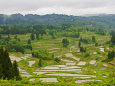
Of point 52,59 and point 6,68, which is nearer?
point 6,68

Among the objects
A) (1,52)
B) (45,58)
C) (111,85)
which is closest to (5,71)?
(1,52)

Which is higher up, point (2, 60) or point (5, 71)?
point (2, 60)

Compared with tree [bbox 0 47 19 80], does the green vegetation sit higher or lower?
lower

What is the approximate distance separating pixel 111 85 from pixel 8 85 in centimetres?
1627

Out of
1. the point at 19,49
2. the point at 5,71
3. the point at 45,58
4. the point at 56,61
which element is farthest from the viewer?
the point at 19,49

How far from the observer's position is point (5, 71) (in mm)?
28734

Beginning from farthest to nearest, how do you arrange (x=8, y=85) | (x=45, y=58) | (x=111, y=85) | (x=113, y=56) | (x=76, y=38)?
1. (x=76, y=38)
2. (x=45, y=58)
3. (x=113, y=56)
4. (x=111, y=85)
5. (x=8, y=85)

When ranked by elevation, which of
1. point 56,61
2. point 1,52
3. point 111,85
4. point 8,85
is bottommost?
point 56,61

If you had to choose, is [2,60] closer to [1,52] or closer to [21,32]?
[1,52]

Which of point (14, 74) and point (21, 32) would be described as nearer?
point (14, 74)

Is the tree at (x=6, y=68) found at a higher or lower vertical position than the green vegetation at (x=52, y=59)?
higher

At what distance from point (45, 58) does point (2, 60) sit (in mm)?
66120

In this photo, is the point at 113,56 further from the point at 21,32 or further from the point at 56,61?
the point at 21,32

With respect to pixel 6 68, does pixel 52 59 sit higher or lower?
lower
